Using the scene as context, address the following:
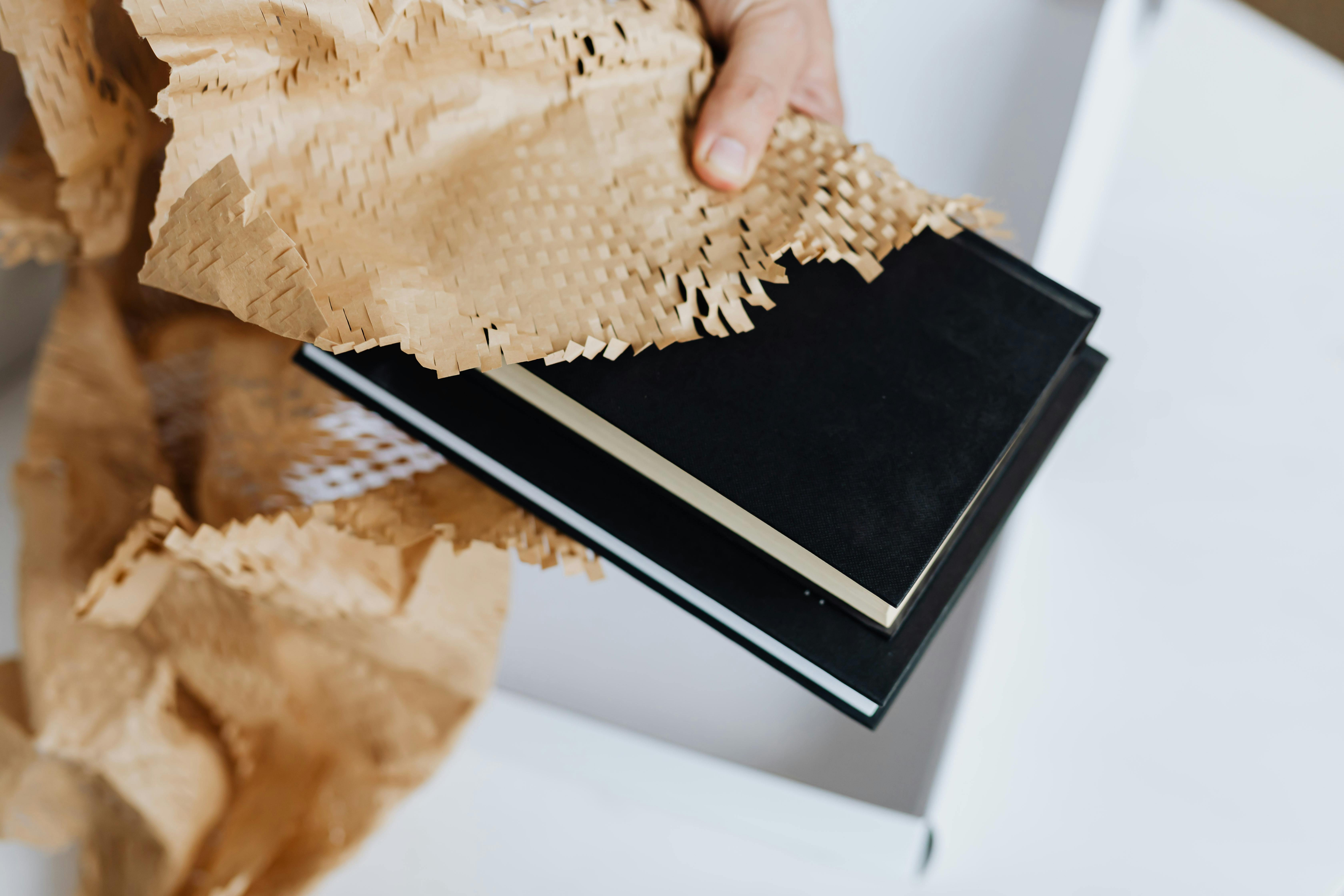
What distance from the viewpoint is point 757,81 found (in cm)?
33

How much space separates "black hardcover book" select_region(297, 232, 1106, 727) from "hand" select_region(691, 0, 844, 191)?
0.05 metres

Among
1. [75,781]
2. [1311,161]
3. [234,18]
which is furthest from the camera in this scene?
[1311,161]

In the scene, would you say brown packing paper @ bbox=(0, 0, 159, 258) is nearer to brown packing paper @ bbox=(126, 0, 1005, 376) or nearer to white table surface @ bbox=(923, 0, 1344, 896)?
brown packing paper @ bbox=(126, 0, 1005, 376)

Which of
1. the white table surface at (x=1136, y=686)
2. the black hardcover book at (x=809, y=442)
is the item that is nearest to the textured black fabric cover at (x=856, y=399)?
the black hardcover book at (x=809, y=442)

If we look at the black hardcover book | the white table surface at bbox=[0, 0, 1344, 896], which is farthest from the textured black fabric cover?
the white table surface at bbox=[0, 0, 1344, 896]

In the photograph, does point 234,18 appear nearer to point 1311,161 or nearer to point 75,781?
point 75,781

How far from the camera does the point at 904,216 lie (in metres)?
0.31

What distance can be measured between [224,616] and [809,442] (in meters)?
0.27

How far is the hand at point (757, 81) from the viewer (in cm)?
31

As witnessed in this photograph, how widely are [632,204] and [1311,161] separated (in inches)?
18.8

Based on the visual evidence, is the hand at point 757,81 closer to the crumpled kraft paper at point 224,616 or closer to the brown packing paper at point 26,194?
the crumpled kraft paper at point 224,616

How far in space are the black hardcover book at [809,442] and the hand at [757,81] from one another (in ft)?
0.15

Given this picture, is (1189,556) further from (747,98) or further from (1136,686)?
(747,98)

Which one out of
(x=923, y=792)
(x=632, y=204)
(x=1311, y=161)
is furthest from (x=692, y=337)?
(x=1311, y=161)
